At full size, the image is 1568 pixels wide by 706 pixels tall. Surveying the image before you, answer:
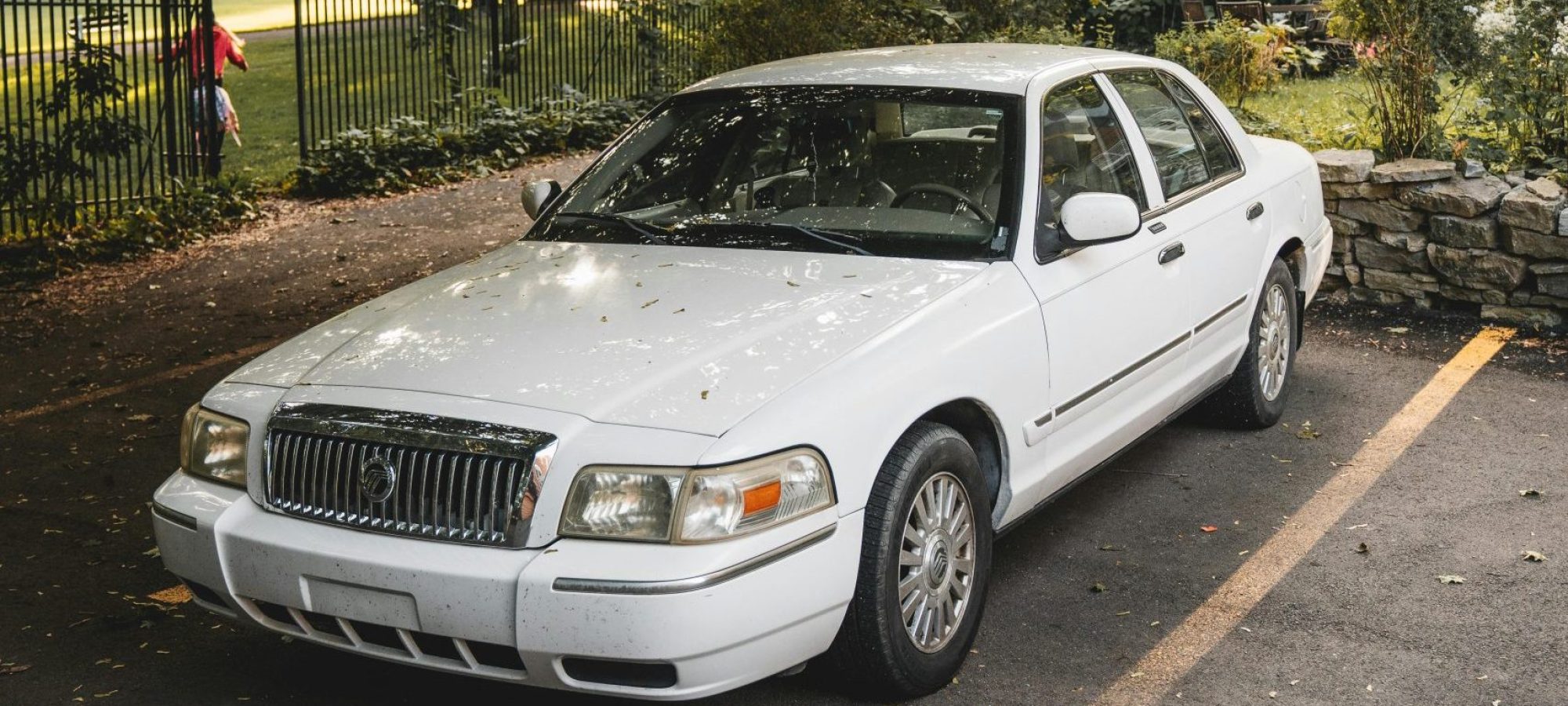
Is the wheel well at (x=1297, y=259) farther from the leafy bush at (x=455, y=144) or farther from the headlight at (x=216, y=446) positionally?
the leafy bush at (x=455, y=144)

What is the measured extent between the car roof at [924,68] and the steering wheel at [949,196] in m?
0.41

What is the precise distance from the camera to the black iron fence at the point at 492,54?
1342cm

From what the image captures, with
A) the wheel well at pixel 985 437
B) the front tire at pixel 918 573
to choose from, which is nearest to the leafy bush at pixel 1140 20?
the wheel well at pixel 985 437

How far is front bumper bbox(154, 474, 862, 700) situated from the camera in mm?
3479

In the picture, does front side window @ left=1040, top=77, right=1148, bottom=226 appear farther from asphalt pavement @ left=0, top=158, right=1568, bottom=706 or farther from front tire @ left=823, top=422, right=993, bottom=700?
asphalt pavement @ left=0, top=158, right=1568, bottom=706

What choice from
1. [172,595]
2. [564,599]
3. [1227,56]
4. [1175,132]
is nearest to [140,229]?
[172,595]

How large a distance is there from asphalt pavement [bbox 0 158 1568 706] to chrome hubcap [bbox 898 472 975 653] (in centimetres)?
20

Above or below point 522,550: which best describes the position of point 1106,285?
above

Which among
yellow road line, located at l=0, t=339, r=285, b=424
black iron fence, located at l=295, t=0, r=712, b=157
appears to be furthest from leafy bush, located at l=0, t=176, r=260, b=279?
yellow road line, located at l=0, t=339, r=285, b=424

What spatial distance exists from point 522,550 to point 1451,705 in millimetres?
2425

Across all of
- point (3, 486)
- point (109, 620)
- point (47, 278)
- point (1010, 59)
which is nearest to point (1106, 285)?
point (1010, 59)

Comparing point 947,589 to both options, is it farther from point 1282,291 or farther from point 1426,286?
point 1426,286

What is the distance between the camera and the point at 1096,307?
4918 mm

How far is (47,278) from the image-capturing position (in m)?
9.87
